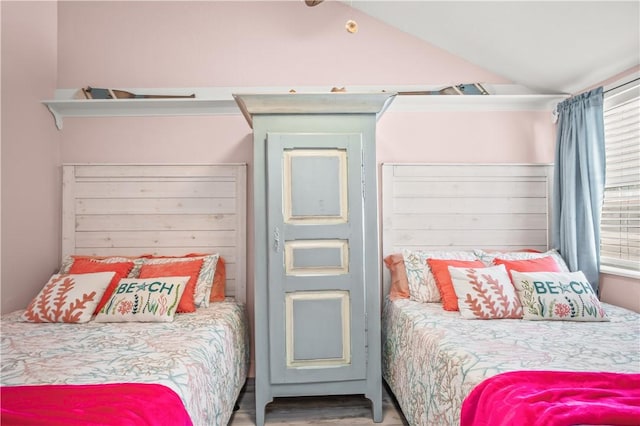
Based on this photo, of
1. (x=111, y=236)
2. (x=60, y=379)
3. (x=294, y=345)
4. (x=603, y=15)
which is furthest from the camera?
(x=111, y=236)

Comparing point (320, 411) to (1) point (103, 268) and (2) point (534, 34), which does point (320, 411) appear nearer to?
(1) point (103, 268)

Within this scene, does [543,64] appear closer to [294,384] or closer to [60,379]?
[294,384]

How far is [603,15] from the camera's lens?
212 centimetres

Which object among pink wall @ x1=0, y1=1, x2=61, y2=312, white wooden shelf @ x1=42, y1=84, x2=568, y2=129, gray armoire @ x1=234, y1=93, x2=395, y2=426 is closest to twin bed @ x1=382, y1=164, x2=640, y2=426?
gray armoire @ x1=234, y1=93, x2=395, y2=426

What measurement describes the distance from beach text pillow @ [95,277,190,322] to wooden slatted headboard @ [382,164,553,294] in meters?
1.44

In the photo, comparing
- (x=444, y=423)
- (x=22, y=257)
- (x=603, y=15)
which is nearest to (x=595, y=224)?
(x=603, y=15)

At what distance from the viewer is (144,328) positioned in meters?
2.12

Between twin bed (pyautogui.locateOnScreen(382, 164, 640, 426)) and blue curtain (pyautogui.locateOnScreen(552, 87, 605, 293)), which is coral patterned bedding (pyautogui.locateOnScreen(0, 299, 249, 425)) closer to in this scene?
twin bed (pyautogui.locateOnScreen(382, 164, 640, 426))

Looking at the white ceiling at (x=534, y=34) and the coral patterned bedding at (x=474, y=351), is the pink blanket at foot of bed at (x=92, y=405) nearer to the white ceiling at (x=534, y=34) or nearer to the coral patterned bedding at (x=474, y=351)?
the coral patterned bedding at (x=474, y=351)

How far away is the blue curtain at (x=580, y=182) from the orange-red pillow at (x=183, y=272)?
2358 mm

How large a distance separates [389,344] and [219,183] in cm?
157

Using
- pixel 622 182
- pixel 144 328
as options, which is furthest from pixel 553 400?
pixel 622 182

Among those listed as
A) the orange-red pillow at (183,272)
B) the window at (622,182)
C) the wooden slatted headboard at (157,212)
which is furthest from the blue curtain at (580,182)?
the orange-red pillow at (183,272)

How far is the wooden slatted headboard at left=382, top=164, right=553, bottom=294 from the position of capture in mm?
3018
